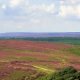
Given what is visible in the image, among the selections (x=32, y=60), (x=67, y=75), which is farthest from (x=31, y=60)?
(x=67, y=75)

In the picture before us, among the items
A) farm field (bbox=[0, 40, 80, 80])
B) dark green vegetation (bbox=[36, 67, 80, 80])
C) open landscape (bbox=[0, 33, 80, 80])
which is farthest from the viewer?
farm field (bbox=[0, 40, 80, 80])

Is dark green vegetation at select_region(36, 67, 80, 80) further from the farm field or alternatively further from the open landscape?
the farm field

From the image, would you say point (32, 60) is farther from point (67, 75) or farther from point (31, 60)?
point (67, 75)

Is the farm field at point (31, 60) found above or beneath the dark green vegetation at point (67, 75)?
beneath

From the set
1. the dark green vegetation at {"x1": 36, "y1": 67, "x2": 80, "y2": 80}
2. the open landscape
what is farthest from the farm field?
the dark green vegetation at {"x1": 36, "y1": 67, "x2": 80, "y2": 80}

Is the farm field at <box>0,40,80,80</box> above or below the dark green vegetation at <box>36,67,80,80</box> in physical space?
below

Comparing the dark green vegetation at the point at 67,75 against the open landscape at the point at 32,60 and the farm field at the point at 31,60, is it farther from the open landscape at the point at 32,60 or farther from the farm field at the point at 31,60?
the farm field at the point at 31,60

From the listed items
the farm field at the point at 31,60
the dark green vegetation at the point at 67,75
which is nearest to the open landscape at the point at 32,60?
the farm field at the point at 31,60

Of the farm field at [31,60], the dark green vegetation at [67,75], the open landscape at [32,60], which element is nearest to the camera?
the dark green vegetation at [67,75]

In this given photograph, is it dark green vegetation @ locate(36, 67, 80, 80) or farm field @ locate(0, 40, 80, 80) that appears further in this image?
farm field @ locate(0, 40, 80, 80)
